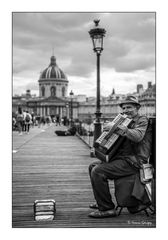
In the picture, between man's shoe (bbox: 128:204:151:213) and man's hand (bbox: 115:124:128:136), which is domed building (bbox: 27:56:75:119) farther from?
man's hand (bbox: 115:124:128:136)

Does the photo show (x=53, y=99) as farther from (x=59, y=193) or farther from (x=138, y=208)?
(x=138, y=208)

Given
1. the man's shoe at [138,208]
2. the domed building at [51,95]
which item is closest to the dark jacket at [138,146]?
the man's shoe at [138,208]

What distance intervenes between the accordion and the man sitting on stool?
72 millimetres

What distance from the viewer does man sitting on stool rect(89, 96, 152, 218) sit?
16.9 ft

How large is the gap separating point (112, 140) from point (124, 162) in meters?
0.36

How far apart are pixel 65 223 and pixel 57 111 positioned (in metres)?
126

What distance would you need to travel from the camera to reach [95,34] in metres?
10.9

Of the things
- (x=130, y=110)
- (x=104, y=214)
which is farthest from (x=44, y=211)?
(x=130, y=110)

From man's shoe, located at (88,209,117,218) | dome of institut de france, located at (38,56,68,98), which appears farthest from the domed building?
man's shoe, located at (88,209,117,218)

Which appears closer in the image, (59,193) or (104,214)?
(104,214)

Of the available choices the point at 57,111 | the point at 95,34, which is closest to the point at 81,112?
the point at 57,111

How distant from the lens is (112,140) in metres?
5.10
